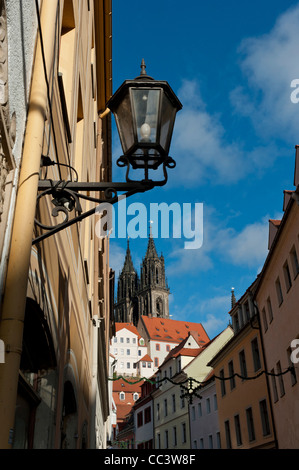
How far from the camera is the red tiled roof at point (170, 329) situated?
→ 101000 mm

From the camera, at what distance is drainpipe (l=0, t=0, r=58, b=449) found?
2.47 m

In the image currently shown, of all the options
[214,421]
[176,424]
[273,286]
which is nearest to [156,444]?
[176,424]

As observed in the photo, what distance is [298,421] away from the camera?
57.9 ft

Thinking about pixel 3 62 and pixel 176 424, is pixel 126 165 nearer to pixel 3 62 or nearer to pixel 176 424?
pixel 3 62

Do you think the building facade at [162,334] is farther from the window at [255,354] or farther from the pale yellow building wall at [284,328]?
the pale yellow building wall at [284,328]

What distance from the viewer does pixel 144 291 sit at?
12644 centimetres

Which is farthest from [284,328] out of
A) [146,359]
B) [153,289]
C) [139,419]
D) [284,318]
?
[153,289]

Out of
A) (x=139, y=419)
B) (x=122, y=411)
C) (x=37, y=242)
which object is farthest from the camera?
(x=122, y=411)

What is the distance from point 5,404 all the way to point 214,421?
33766 millimetres

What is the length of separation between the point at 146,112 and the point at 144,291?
124 m

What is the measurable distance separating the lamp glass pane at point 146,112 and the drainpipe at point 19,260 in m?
0.67

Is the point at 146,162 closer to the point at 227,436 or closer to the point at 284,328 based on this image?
the point at 284,328

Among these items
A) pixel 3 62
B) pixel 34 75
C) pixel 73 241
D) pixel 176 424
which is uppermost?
pixel 176 424

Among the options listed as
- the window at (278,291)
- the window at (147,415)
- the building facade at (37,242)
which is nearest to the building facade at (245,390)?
the window at (278,291)
